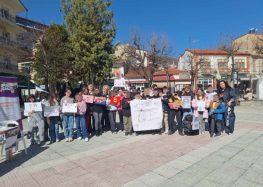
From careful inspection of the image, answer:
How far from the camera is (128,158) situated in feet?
21.3

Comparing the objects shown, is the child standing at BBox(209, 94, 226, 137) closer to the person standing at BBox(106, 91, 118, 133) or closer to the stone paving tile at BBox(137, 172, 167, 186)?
the person standing at BBox(106, 91, 118, 133)

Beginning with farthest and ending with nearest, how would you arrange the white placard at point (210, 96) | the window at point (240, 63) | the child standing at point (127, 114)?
1. the window at point (240, 63)
2. the child standing at point (127, 114)
3. the white placard at point (210, 96)

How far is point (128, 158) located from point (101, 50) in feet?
70.7

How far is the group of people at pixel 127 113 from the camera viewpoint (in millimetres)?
8719

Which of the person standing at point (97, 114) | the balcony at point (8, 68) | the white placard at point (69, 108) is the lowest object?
the person standing at point (97, 114)

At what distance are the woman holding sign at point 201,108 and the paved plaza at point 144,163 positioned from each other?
661mm

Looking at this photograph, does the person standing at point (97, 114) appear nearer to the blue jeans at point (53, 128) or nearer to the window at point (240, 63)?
the blue jeans at point (53, 128)

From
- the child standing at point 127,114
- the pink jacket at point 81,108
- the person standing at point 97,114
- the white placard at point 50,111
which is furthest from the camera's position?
the child standing at point 127,114

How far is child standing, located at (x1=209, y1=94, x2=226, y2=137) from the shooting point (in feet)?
28.6

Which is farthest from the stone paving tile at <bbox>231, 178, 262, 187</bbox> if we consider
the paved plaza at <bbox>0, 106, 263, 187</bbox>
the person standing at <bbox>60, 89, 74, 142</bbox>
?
the person standing at <bbox>60, 89, 74, 142</bbox>

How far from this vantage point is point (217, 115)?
8.73 metres

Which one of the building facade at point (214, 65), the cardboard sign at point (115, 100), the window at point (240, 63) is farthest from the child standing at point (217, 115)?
the window at point (240, 63)

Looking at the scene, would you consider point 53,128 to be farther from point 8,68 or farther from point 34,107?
point 8,68

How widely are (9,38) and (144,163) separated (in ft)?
120
